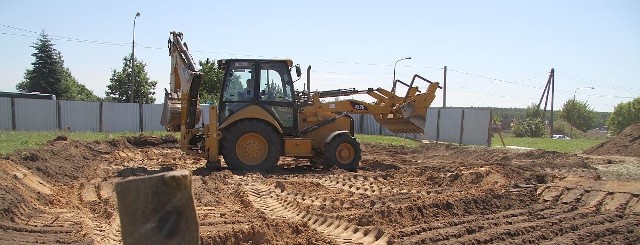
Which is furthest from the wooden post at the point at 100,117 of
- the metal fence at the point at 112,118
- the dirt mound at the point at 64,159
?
the dirt mound at the point at 64,159

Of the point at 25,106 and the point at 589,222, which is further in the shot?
the point at 25,106

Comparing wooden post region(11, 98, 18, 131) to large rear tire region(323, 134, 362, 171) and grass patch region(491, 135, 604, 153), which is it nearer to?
large rear tire region(323, 134, 362, 171)

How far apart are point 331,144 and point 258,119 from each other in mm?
1911

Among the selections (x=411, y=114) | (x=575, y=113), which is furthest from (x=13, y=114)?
(x=575, y=113)

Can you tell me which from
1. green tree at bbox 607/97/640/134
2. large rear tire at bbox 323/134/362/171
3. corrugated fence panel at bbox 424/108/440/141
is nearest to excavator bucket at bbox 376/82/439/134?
large rear tire at bbox 323/134/362/171

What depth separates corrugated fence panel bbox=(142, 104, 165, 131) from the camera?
3059cm

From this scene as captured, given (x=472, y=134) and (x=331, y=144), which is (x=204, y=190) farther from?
(x=472, y=134)

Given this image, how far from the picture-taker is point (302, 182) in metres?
11.5

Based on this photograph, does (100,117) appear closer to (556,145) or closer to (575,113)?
(556,145)

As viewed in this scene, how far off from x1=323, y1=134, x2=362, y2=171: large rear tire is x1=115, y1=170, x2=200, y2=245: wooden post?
1110 cm

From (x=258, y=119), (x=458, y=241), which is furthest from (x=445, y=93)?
(x=458, y=241)

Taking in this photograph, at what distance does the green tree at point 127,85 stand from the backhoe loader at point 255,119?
102ft

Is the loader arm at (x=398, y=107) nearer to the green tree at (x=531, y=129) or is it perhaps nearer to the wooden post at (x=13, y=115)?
the wooden post at (x=13, y=115)

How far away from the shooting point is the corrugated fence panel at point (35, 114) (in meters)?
26.1
